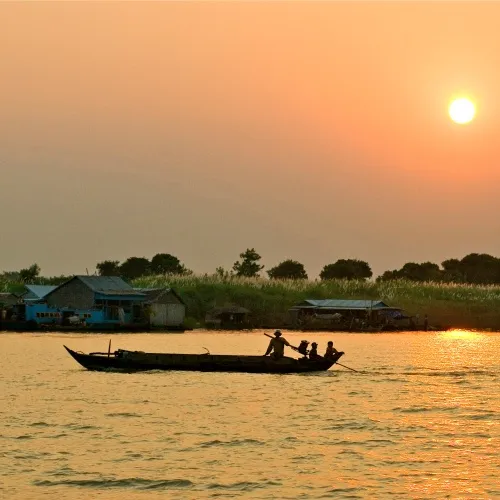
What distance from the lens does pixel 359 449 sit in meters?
27.1

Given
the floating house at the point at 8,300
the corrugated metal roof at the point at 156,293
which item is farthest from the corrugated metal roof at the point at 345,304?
the floating house at the point at 8,300

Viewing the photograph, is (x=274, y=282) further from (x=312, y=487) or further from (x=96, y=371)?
(x=312, y=487)

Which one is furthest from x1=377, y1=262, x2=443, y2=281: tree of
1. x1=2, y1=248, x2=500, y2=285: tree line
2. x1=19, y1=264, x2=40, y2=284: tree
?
x1=19, y1=264, x2=40, y2=284: tree

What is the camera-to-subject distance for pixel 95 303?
87.5 meters

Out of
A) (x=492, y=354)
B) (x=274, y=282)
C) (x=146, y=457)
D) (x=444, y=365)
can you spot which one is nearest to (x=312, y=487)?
(x=146, y=457)

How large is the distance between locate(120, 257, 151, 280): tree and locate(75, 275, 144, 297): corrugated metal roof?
218 feet

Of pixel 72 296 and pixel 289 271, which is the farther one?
pixel 289 271

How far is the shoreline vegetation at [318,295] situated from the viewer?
332 ft

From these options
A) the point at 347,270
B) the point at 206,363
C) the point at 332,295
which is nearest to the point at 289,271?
the point at 347,270

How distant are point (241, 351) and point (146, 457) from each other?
129 ft

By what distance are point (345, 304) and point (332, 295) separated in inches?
328

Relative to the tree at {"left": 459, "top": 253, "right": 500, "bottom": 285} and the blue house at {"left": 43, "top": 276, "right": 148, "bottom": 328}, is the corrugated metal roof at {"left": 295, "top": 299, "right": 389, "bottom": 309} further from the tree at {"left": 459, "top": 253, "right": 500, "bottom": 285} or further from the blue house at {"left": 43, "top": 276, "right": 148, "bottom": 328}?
the tree at {"left": 459, "top": 253, "right": 500, "bottom": 285}

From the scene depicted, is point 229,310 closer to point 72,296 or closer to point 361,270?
point 72,296

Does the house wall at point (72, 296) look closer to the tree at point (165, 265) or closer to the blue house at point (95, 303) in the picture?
the blue house at point (95, 303)
